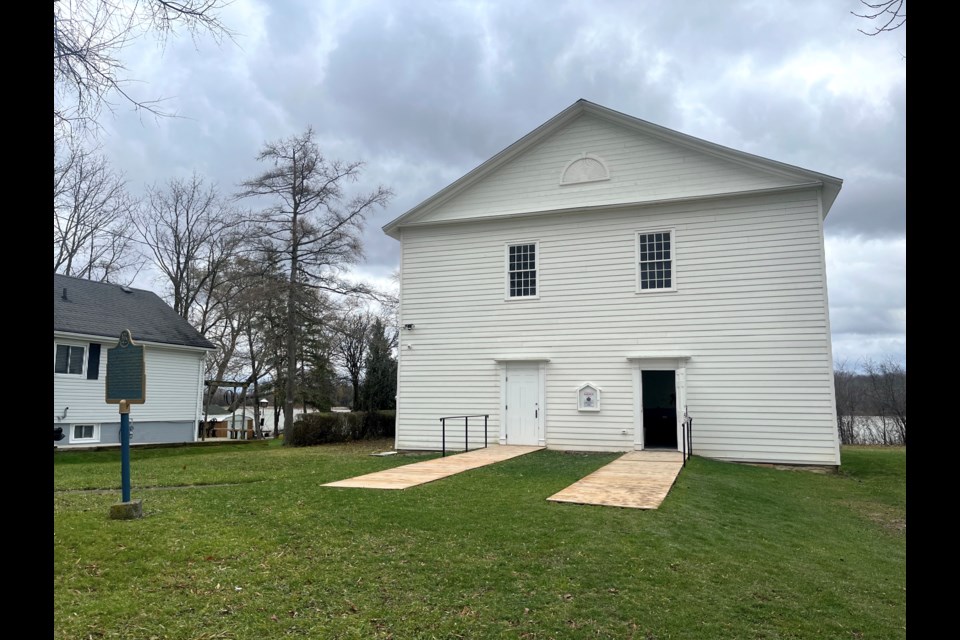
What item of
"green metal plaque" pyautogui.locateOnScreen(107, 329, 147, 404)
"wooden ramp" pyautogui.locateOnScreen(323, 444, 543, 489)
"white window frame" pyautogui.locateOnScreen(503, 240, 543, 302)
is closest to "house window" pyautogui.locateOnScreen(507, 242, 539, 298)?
"white window frame" pyautogui.locateOnScreen(503, 240, 543, 302)

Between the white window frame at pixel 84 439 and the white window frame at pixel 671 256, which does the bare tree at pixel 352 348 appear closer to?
the white window frame at pixel 84 439

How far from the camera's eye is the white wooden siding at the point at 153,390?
69.7 ft

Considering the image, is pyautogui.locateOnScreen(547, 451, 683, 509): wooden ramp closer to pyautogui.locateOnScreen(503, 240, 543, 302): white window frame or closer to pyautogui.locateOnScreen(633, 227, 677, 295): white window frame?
pyautogui.locateOnScreen(633, 227, 677, 295): white window frame

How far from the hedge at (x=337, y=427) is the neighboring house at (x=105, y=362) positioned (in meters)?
5.77

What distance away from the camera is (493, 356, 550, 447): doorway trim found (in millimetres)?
15953

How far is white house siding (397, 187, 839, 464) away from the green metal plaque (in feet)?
33.5

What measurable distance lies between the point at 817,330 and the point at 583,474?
6.88 metres

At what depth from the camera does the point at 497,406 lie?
53.7 feet

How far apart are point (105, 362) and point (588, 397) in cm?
1707

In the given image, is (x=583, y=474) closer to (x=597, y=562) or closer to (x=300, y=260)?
(x=597, y=562)

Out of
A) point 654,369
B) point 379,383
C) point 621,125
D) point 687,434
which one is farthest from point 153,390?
point 687,434

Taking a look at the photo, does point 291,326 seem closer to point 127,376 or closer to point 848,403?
point 127,376

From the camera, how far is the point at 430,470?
1125 centimetres
